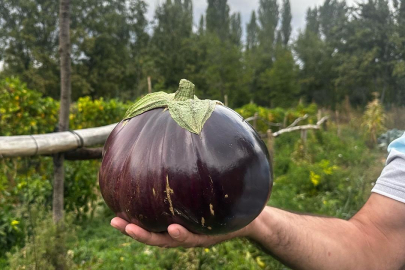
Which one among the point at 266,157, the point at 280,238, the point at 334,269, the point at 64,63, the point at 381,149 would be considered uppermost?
the point at 64,63

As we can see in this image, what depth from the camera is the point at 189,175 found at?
2.70ft

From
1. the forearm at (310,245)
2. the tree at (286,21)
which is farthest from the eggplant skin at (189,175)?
the tree at (286,21)

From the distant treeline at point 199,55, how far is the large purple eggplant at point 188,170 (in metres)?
15.9

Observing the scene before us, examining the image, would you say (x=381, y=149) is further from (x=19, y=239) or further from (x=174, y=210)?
(x=174, y=210)

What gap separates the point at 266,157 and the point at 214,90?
27.2 meters

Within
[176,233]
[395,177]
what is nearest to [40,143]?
[176,233]

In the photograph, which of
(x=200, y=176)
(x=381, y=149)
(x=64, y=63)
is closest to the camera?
(x=200, y=176)

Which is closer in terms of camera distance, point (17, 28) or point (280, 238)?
point (280, 238)

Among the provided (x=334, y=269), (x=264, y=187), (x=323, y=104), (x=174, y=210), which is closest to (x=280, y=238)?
(x=334, y=269)

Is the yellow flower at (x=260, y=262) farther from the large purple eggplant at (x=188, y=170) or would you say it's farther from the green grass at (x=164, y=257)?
the large purple eggplant at (x=188, y=170)

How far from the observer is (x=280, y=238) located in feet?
4.57

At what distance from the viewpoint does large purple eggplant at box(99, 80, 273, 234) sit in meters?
0.83

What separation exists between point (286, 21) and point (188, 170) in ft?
151

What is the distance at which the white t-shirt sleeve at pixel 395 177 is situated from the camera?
1.31 m
